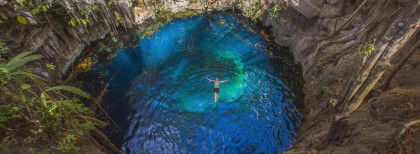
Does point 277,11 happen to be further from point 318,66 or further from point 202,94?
point 202,94

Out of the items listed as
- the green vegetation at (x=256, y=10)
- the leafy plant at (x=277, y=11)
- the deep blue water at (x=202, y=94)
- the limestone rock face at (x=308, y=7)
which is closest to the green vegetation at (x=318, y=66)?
the deep blue water at (x=202, y=94)

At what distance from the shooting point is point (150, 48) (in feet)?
A: 41.0

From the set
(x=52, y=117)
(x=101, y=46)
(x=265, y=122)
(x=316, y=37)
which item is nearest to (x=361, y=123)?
(x=265, y=122)

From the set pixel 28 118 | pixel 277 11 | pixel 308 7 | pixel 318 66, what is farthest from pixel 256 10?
pixel 28 118

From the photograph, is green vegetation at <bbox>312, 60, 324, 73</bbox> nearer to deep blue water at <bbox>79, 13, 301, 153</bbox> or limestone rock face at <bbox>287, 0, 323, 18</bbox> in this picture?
deep blue water at <bbox>79, 13, 301, 153</bbox>

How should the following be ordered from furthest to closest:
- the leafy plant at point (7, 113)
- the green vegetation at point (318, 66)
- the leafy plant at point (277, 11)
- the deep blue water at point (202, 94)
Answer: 1. the leafy plant at point (277, 11)
2. the green vegetation at point (318, 66)
3. the deep blue water at point (202, 94)
4. the leafy plant at point (7, 113)

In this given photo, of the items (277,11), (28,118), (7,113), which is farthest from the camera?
(277,11)

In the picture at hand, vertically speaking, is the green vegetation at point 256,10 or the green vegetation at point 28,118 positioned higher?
the green vegetation at point 28,118

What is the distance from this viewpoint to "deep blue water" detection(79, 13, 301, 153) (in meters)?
7.41

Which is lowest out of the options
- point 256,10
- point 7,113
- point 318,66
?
point 318,66

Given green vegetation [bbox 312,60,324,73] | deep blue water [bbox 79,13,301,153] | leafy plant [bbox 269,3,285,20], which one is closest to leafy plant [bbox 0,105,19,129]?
deep blue water [bbox 79,13,301,153]

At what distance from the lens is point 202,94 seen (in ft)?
30.3

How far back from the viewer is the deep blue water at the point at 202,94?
7406 mm

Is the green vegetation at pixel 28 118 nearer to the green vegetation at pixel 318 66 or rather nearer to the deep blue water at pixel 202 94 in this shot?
the deep blue water at pixel 202 94
